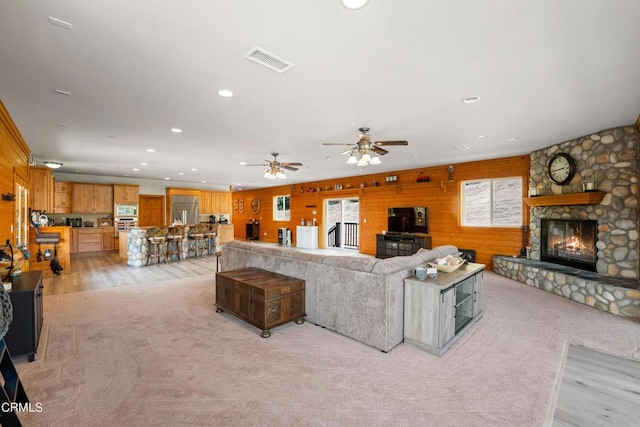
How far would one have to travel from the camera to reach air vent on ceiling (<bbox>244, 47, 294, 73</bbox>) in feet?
7.91

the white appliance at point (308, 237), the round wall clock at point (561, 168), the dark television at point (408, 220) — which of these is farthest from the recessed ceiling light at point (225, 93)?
the white appliance at point (308, 237)

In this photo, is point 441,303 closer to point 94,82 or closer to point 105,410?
point 105,410

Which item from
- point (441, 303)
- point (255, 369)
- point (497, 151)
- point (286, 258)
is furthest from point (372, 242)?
point (255, 369)

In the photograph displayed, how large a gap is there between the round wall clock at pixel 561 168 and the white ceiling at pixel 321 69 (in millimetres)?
653

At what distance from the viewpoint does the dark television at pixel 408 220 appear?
8367 millimetres

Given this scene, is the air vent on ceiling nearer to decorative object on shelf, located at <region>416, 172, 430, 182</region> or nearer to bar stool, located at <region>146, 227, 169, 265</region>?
decorative object on shelf, located at <region>416, 172, 430, 182</region>

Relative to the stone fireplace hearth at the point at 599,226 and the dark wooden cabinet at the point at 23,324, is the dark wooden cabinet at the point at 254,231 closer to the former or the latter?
the stone fireplace hearth at the point at 599,226

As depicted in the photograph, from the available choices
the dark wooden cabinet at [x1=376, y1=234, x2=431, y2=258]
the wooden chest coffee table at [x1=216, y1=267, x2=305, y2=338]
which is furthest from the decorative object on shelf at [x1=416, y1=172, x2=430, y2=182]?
the wooden chest coffee table at [x1=216, y1=267, x2=305, y2=338]

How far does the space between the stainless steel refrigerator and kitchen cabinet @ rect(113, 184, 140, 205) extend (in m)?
1.39

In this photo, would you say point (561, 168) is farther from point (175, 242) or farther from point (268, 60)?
point (175, 242)

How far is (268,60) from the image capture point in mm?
2529

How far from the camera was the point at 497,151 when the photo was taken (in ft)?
20.5

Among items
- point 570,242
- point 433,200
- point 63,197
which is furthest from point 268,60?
point 63,197

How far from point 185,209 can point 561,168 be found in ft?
40.7
